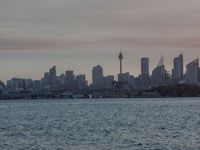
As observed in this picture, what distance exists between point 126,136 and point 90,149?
12203 millimetres

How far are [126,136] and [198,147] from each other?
13.7 metres

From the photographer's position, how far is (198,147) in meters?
56.5

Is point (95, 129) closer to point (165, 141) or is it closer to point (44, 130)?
point (44, 130)

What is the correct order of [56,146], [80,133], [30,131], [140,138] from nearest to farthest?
1. [56,146]
2. [140,138]
3. [80,133]
4. [30,131]

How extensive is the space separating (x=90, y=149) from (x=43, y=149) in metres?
3.77

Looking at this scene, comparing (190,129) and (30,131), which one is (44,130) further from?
(190,129)

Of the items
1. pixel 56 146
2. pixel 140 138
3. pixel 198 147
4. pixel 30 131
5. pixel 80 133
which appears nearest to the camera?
pixel 198 147

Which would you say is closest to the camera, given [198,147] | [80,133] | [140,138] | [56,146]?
[198,147]

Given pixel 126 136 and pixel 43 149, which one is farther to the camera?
pixel 126 136

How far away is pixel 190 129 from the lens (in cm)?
7694

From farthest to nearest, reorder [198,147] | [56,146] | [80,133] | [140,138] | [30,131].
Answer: [30,131]
[80,133]
[140,138]
[56,146]
[198,147]

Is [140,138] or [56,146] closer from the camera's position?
[56,146]

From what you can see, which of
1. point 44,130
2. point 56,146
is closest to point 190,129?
point 44,130

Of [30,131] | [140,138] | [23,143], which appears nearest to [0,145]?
[23,143]
